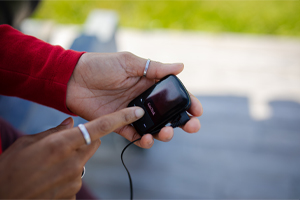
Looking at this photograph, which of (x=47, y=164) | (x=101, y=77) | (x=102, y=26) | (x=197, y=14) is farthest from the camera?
(x=197, y=14)

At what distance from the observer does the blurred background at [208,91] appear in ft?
5.02

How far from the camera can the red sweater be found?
0.98 meters

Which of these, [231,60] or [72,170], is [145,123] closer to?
[72,170]

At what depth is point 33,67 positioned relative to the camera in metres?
0.98

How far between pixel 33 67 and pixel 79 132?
0.51 m

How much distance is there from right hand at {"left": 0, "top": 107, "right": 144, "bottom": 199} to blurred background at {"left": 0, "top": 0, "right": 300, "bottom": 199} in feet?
2.11

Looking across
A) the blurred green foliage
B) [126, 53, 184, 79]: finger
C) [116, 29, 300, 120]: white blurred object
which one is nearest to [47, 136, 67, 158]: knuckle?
[126, 53, 184, 79]: finger

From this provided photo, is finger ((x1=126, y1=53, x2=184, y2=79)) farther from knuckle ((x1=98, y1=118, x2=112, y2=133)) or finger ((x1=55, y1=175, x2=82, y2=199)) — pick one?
finger ((x1=55, y1=175, x2=82, y2=199))

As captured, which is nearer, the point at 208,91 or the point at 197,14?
the point at 208,91

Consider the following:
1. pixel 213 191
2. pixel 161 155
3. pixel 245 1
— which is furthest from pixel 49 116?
pixel 245 1

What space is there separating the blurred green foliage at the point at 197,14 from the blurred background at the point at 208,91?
12mm

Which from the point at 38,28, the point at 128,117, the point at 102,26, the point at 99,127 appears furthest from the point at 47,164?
the point at 38,28

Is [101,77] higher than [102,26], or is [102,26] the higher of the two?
[102,26]

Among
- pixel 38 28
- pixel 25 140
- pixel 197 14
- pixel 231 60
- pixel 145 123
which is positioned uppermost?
pixel 197 14
